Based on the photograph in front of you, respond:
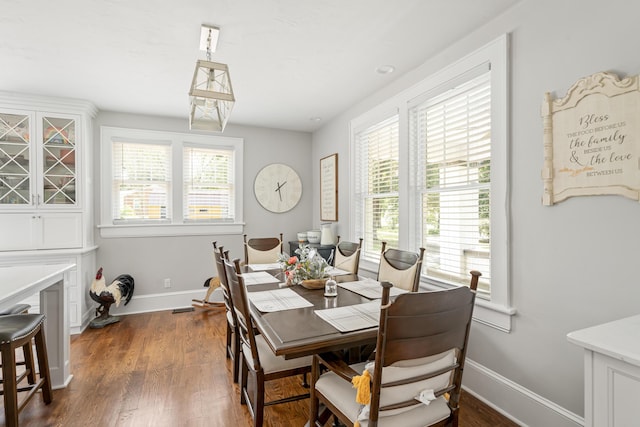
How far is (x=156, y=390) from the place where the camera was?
7.75 feet

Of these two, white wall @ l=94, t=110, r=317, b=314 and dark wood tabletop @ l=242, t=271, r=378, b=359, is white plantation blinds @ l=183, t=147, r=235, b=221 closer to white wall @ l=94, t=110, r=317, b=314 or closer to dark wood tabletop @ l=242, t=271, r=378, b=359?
white wall @ l=94, t=110, r=317, b=314

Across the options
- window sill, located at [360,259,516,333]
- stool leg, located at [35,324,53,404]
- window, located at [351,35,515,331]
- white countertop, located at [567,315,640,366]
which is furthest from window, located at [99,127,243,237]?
white countertop, located at [567,315,640,366]

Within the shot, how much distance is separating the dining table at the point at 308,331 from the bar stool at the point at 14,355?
1.31m

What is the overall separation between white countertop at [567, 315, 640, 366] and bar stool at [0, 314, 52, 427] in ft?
8.55

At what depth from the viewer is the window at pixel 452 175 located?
2094 mm

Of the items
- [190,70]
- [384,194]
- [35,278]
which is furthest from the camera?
[384,194]

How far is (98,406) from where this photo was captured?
2.17 metres

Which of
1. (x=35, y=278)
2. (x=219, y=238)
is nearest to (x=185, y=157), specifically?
(x=219, y=238)

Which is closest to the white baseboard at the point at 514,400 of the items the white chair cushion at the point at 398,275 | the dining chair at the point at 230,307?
the white chair cushion at the point at 398,275

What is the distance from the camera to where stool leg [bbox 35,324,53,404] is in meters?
2.12

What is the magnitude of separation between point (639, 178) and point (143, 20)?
2.91 m

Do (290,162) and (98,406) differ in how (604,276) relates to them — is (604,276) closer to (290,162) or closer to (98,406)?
(98,406)

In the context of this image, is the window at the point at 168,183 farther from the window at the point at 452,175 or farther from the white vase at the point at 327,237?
the window at the point at 452,175

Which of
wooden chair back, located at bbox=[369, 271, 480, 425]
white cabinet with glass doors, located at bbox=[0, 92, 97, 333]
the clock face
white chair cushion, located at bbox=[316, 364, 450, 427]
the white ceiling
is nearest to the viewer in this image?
wooden chair back, located at bbox=[369, 271, 480, 425]
